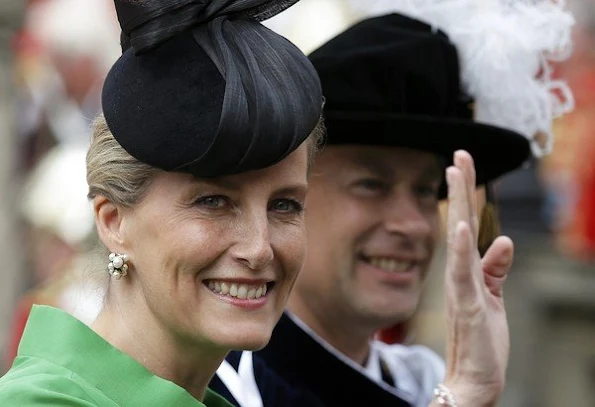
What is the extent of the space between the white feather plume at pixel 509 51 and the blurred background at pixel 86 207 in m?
3.87

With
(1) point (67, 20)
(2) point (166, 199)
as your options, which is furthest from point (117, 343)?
(1) point (67, 20)

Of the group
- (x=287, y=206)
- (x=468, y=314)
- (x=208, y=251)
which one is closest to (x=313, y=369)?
(x=468, y=314)

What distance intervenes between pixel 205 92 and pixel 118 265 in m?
0.42

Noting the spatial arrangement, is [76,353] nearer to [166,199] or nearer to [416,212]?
[166,199]

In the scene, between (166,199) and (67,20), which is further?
(67,20)

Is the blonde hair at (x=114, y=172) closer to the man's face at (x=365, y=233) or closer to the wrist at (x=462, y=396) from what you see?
the wrist at (x=462, y=396)

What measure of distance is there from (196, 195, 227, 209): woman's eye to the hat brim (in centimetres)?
119

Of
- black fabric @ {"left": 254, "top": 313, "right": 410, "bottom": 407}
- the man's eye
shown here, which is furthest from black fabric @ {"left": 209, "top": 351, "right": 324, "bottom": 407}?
the man's eye

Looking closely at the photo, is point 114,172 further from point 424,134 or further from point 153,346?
point 424,134

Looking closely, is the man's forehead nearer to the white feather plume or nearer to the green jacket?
the white feather plume

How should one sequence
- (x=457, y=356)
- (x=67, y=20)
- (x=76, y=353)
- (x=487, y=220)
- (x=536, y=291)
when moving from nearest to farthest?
(x=76, y=353) → (x=457, y=356) → (x=487, y=220) → (x=67, y=20) → (x=536, y=291)

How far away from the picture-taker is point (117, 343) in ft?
10.6

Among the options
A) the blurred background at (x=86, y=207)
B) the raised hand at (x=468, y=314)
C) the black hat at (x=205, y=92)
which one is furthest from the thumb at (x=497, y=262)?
the blurred background at (x=86, y=207)

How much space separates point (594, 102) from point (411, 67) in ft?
19.2
